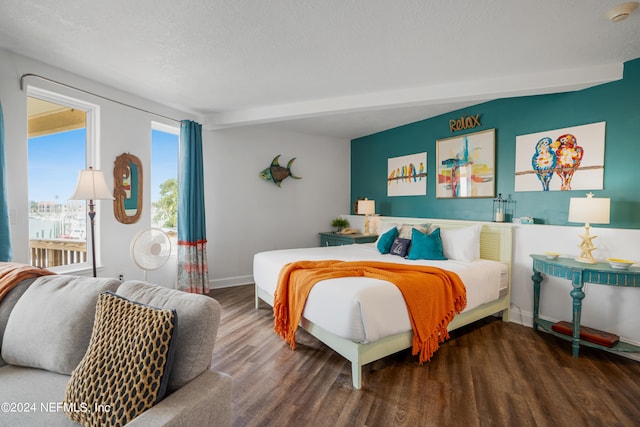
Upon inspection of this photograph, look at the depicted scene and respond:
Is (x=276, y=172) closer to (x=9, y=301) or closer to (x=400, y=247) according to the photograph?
(x=400, y=247)

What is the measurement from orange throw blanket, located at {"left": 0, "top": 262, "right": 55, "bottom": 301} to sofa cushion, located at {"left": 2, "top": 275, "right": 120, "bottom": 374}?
13cm

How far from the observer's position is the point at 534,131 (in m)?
3.14

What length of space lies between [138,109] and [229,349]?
2.99 m

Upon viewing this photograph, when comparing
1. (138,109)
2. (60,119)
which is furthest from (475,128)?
(60,119)

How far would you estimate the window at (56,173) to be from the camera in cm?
278

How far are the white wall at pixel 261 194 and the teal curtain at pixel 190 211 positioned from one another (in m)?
0.34

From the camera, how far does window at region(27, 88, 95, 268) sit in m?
2.78

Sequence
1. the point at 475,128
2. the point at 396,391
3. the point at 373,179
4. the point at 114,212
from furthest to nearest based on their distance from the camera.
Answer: the point at 373,179 → the point at 475,128 → the point at 114,212 → the point at 396,391

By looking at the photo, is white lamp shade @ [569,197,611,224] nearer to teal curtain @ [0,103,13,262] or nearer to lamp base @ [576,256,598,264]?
lamp base @ [576,256,598,264]

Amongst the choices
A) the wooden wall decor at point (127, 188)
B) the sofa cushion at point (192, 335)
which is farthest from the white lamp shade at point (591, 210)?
the wooden wall decor at point (127, 188)

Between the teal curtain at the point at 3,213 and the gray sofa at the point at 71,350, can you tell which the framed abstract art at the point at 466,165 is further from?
the teal curtain at the point at 3,213

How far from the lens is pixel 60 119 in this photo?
2996 millimetres

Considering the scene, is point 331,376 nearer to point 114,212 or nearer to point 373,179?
point 114,212

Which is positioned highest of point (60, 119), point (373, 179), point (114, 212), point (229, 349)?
point (60, 119)
